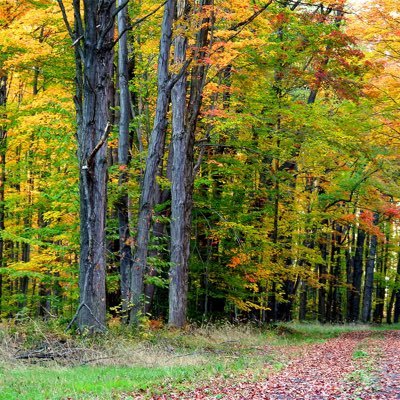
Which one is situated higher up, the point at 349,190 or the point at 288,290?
the point at 349,190

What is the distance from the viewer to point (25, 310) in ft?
36.0

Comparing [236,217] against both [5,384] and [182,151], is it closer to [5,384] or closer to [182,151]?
[182,151]

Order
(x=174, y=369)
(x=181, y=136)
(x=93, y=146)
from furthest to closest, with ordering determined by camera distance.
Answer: (x=181, y=136)
(x=93, y=146)
(x=174, y=369)

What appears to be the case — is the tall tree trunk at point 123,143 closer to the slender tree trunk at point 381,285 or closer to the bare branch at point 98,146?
the bare branch at point 98,146

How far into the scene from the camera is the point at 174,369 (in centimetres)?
875

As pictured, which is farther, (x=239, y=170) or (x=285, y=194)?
(x=285, y=194)

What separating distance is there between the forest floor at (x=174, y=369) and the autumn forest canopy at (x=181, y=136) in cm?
109

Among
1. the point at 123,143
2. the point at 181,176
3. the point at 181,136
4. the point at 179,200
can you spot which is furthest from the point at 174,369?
the point at 123,143

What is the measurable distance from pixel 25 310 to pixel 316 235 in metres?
20.4

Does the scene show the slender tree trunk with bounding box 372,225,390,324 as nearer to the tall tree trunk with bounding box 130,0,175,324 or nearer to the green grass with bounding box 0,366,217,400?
the tall tree trunk with bounding box 130,0,175,324

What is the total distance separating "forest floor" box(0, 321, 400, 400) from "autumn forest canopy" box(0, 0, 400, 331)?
1092 millimetres

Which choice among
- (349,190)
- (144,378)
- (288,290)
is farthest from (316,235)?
(144,378)

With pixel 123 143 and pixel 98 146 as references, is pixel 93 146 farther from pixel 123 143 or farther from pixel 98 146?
pixel 123 143

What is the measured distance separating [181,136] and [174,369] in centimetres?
756
